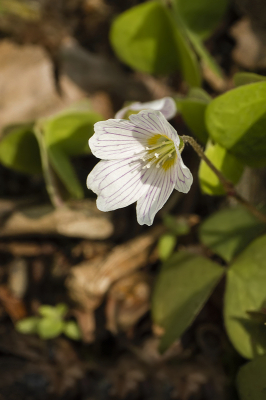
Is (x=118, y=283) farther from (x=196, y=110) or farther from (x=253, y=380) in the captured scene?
(x=196, y=110)

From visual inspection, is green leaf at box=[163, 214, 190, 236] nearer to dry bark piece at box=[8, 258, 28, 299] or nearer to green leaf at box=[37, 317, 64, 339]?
green leaf at box=[37, 317, 64, 339]

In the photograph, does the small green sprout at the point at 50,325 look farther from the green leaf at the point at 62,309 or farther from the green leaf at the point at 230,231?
the green leaf at the point at 230,231

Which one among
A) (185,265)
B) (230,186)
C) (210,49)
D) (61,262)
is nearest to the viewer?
(230,186)

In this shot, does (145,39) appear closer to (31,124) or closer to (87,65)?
(87,65)

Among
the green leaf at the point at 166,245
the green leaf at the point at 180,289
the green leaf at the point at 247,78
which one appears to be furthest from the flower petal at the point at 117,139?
the green leaf at the point at 166,245

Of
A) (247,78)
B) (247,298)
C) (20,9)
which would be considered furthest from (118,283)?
(20,9)

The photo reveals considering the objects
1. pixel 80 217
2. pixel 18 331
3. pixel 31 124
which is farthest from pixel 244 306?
pixel 31 124
